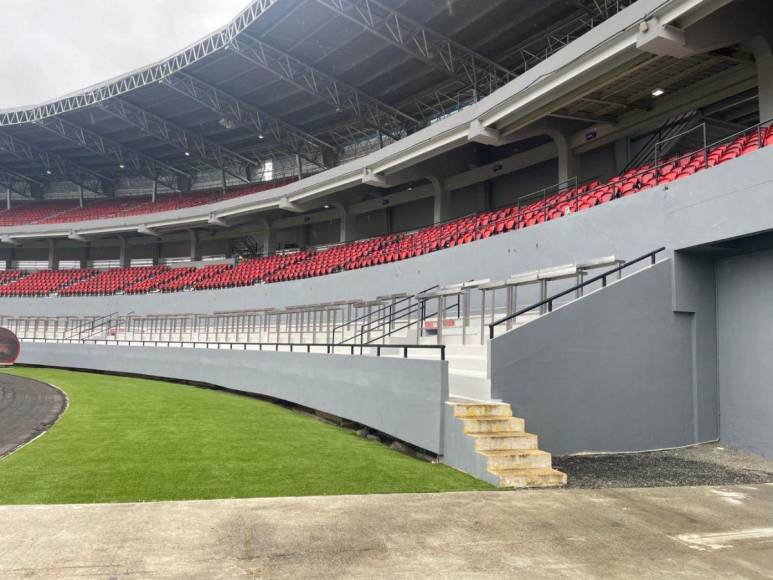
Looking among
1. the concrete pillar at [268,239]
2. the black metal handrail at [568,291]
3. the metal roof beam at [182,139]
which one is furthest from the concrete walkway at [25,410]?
the metal roof beam at [182,139]

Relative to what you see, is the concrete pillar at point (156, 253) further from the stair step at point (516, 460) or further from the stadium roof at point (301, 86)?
the stair step at point (516, 460)

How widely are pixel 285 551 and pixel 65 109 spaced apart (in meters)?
39.2

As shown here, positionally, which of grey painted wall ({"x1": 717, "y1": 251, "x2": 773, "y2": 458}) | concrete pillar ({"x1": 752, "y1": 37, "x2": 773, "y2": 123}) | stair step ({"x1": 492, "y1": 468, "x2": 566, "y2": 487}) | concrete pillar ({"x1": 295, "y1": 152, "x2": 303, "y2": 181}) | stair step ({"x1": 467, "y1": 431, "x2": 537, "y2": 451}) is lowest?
stair step ({"x1": 492, "y1": 468, "x2": 566, "y2": 487})

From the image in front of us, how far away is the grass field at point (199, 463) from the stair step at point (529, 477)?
0.27 metres

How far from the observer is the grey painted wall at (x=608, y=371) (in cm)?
796

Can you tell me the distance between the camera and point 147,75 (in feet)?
103

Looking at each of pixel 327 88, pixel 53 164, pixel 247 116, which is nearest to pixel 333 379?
pixel 327 88

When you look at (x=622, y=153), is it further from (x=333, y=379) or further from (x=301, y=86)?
(x=301, y=86)

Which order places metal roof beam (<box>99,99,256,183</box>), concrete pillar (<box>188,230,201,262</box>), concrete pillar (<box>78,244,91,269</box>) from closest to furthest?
1. metal roof beam (<box>99,99,256,183</box>)
2. concrete pillar (<box>188,230,201,262</box>)
3. concrete pillar (<box>78,244,91,269</box>)

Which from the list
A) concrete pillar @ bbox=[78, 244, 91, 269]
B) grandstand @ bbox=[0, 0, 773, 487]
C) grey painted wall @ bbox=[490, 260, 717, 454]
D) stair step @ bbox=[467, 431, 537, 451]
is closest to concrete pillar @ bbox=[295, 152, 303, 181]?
grandstand @ bbox=[0, 0, 773, 487]

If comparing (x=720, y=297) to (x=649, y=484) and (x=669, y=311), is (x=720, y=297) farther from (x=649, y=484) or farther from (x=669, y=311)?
(x=649, y=484)

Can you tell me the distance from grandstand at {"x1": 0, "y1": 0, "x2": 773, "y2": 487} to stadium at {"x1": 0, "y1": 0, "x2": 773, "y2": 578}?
75mm

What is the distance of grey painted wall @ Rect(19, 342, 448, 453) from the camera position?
8.36 m

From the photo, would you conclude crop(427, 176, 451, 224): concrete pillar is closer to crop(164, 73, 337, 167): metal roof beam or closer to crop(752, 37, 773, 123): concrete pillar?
crop(164, 73, 337, 167): metal roof beam
